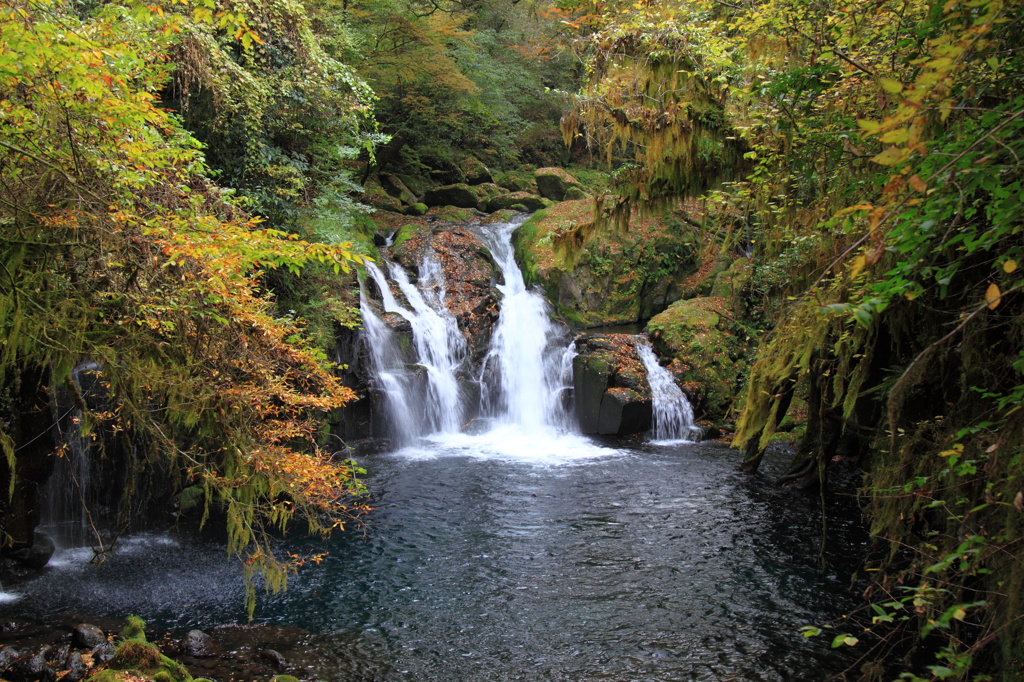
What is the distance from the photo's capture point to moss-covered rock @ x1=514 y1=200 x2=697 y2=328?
667 inches

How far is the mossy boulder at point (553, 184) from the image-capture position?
21.8 meters

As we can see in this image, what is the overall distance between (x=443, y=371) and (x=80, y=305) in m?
9.26

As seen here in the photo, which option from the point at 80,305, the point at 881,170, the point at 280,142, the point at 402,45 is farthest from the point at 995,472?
the point at 402,45

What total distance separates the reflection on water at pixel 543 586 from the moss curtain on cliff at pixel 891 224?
0.97 m

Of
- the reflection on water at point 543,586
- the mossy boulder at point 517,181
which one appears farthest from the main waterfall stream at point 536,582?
the mossy boulder at point 517,181

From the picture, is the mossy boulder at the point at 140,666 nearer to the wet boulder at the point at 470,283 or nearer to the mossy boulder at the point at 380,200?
the wet boulder at the point at 470,283

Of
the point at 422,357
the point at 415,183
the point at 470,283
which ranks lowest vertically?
the point at 422,357

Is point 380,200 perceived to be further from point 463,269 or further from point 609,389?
point 609,389

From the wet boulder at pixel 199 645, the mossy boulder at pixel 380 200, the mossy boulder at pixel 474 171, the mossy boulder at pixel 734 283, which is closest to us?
the wet boulder at pixel 199 645

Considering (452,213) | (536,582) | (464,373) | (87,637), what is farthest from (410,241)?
(87,637)

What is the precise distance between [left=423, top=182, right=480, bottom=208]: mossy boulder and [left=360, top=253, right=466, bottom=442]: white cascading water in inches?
224

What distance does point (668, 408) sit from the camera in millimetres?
12984

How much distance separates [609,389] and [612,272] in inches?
209

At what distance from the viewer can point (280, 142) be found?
11.1m
